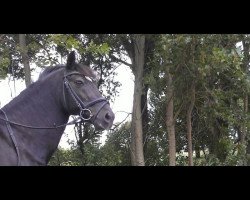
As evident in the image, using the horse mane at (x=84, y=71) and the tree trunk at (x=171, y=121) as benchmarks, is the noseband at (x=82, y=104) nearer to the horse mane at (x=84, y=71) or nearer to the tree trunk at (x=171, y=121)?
the horse mane at (x=84, y=71)

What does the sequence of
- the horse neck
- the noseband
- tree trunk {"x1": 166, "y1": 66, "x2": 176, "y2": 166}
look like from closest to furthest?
the horse neck < the noseband < tree trunk {"x1": 166, "y1": 66, "x2": 176, "y2": 166}

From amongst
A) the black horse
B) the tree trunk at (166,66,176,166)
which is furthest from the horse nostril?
the tree trunk at (166,66,176,166)

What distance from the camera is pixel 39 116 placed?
2902mm

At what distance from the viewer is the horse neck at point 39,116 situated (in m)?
2.79

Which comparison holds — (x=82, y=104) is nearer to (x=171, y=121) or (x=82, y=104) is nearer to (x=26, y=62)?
(x=26, y=62)

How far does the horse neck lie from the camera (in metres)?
2.79

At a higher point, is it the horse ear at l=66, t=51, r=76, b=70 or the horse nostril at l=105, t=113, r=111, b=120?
the horse ear at l=66, t=51, r=76, b=70

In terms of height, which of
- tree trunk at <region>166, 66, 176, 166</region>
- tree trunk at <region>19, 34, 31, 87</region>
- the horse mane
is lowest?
tree trunk at <region>166, 66, 176, 166</region>

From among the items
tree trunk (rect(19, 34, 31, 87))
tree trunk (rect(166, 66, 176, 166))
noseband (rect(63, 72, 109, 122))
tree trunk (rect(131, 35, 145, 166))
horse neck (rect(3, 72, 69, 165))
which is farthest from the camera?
tree trunk (rect(131, 35, 145, 166))

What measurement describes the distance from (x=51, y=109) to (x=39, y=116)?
0.33ft

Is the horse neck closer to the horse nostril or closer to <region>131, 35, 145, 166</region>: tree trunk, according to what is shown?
the horse nostril

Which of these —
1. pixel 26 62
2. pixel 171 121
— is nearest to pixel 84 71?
pixel 26 62
